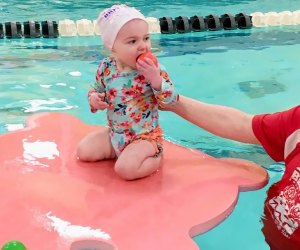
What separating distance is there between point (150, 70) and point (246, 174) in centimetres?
57

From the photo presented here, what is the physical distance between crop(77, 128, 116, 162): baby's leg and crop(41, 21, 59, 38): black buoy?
318 cm

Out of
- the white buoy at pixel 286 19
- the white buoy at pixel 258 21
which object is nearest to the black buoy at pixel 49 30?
the white buoy at pixel 258 21

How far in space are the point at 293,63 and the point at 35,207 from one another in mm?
2875

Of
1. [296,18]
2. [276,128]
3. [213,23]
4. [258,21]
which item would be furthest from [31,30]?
[276,128]

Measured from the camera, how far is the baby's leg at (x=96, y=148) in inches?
97.0

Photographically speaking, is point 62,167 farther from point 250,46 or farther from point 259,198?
point 250,46

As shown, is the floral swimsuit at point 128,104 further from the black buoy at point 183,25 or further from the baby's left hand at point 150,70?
the black buoy at point 183,25

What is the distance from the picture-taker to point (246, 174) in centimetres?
239

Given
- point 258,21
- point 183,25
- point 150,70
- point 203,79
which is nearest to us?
point 150,70

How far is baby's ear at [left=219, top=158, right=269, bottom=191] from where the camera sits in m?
2.31

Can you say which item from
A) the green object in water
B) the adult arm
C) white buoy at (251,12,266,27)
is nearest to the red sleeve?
the adult arm

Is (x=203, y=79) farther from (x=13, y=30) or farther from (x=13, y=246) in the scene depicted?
(x=13, y=246)

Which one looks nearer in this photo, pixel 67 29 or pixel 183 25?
pixel 67 29

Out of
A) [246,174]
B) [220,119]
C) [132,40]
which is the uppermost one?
[132,40]
